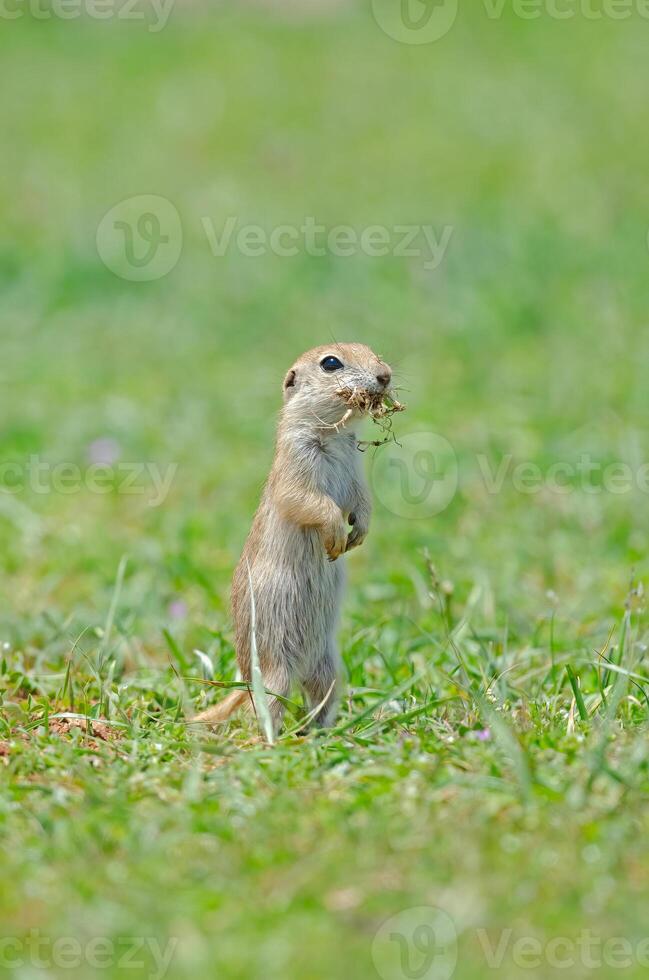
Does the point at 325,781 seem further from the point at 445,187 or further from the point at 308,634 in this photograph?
the point at 445,187

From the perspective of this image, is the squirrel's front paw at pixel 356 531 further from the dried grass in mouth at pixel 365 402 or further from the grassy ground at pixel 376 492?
the grassy ground at pixel 376 492

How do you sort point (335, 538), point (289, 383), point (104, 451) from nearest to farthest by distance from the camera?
1. point (335, 538)
2. point (289, 383)
3. point (104, 451)

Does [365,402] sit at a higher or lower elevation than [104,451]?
higher

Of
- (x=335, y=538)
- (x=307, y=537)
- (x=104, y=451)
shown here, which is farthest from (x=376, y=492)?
(x=335, y=538)

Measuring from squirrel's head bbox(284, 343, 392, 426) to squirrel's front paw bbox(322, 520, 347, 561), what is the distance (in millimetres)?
306

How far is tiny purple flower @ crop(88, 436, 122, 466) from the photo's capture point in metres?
6.97

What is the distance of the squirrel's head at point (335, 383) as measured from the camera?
3609 mm

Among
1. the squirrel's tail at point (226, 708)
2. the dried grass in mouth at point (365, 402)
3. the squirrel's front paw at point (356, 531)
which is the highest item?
the dried grass in mouth at point (365, 402)

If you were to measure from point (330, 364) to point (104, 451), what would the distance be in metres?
3.58

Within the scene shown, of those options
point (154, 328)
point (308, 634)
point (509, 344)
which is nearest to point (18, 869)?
point (308, 634)

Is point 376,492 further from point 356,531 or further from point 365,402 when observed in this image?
point 365,402

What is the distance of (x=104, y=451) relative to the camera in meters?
7.07

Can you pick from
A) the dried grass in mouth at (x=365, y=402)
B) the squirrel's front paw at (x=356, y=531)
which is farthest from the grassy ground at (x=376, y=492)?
the dried grass in mouth at (x=365, y=402)

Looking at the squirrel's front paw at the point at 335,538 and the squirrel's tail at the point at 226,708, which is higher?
the squirrel's front paw at the point at 335,538
